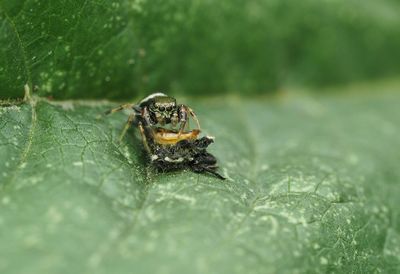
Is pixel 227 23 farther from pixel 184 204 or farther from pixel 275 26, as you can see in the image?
pixel 184 204

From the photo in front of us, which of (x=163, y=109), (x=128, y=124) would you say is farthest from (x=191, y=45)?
(x=128, y=124)

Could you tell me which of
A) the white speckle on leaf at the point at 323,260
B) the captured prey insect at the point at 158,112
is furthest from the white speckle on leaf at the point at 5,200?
Answer: the white speckle on leaf at the point at 323,260

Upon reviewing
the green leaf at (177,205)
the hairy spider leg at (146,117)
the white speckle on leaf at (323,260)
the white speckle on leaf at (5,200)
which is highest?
the hairy spider leg at (146,117)

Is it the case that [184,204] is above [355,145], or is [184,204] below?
above

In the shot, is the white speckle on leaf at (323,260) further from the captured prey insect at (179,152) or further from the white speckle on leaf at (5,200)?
the white speckle on leaf at (5,200)

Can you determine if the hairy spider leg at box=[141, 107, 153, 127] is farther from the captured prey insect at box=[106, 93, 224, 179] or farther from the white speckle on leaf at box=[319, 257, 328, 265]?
the white speckle on leaf at box=[319, 257, 328, 265]

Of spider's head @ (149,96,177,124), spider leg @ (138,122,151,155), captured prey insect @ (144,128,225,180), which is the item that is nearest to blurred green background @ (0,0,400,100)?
spider's head @ (149,96,177,124)

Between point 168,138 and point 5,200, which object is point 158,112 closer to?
point 168,138

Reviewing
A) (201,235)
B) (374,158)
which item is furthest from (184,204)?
(374,158)
